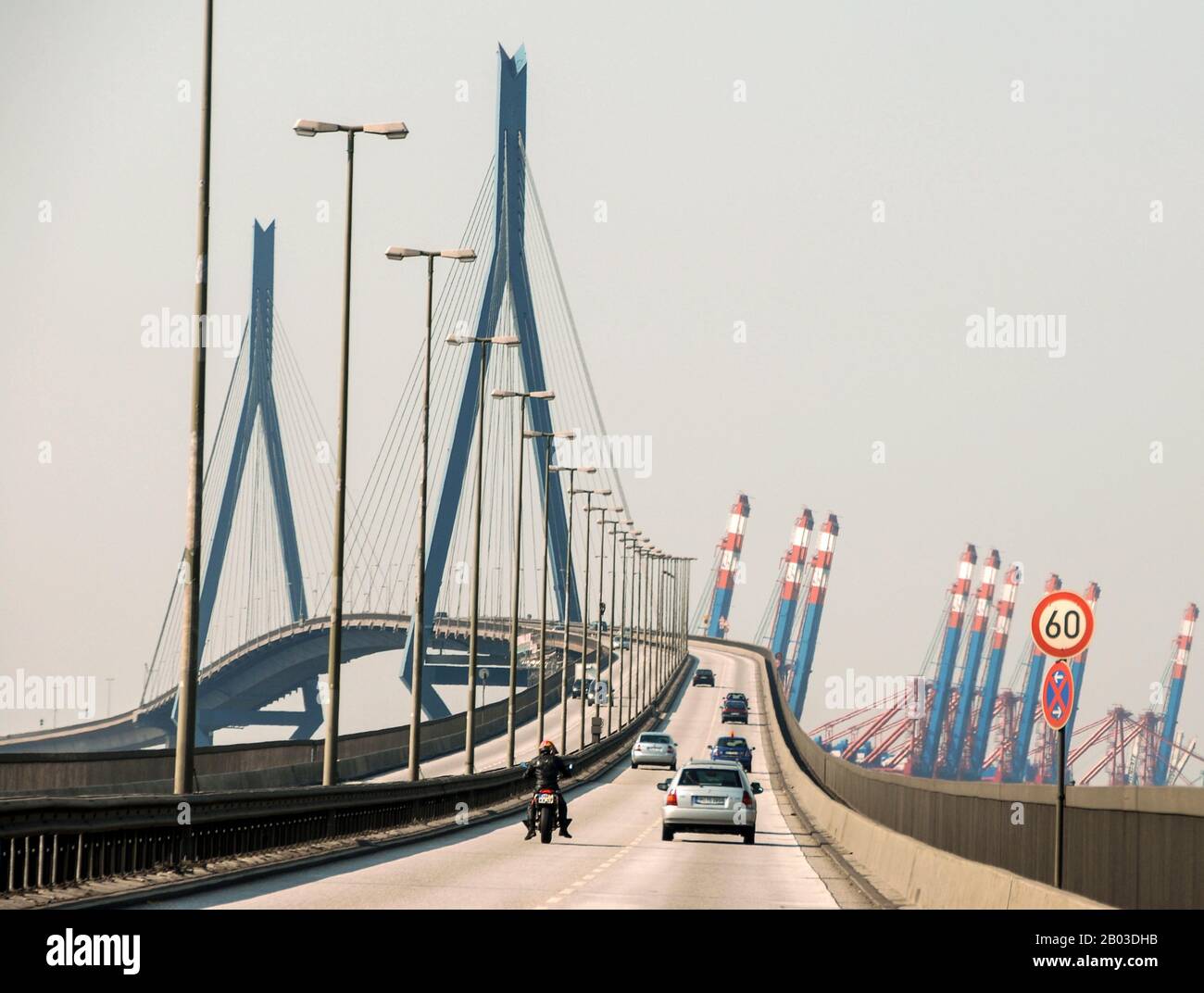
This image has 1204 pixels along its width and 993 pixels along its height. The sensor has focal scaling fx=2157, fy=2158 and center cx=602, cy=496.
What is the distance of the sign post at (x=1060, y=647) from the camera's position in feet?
58.9

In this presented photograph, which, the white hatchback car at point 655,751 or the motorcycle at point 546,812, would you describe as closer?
the motorcycle at point 546,812

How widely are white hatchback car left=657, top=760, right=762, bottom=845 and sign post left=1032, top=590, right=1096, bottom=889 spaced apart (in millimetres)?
18738

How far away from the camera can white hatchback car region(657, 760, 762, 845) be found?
37.1 m

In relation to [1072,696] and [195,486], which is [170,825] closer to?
[195,486]

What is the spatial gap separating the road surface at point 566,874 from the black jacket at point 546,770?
1002 millimetres

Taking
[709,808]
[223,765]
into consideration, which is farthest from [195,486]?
[223,765]

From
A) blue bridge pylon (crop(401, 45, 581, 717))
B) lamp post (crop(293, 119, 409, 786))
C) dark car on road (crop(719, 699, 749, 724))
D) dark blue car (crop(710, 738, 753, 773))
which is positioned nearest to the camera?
lamp post (crop(293, 119, 409, 786))

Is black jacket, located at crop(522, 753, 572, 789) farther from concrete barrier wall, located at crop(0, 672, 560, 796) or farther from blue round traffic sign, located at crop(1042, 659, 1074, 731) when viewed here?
blue round traffic sign, located at crop(1042, 659, 1074, 731)

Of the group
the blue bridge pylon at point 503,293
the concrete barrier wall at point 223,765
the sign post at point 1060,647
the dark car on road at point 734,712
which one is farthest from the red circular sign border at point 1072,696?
the dark car on road at point 734,712

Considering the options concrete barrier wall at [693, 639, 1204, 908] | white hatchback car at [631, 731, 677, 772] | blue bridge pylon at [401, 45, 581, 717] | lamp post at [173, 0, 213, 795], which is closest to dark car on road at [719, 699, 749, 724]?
blue bridge pylon at [401, 45, 581, 717]

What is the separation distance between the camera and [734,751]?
76938 mm

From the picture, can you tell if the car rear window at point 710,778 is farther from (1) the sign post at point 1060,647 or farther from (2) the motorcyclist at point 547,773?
(1) the sign post at point 1060,647
